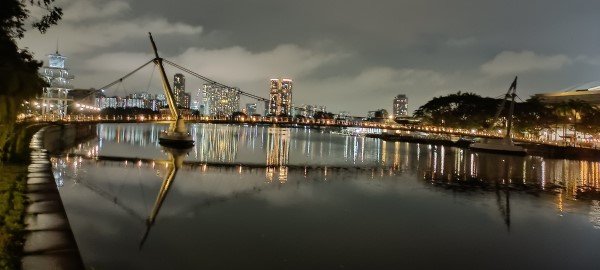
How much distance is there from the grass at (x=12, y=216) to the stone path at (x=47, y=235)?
0.52 feet

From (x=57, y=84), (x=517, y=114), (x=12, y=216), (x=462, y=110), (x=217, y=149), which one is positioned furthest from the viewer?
(x=57, y=84)

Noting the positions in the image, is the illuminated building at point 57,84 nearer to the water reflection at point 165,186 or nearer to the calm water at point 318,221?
the water reflection at point 165,186

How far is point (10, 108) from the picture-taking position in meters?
16.1

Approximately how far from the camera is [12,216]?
12.7 metres

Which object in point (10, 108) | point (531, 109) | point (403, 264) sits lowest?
point (403, 264)

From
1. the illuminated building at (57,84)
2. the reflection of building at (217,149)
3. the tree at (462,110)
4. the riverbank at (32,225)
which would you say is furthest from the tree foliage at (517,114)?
the illuminated building at (57,84)

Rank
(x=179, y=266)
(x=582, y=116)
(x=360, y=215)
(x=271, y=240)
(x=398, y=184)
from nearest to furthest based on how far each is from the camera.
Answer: (x=179, y=266) → (x=271, y=240) → (x=360, y=215) → (x=398, y=184) → (x=582, y=116)

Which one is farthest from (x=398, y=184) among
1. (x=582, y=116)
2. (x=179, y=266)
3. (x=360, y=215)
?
(x=582, y=116)

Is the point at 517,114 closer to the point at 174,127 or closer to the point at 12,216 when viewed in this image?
the point at 174,127

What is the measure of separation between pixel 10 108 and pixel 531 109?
99.7 metres

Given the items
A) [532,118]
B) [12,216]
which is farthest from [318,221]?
[532,118]

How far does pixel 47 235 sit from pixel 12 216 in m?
1.94

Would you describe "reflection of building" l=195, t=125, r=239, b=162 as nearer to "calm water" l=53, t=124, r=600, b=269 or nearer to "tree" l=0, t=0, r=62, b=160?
"calm water" l=53, t=124, r=600, b=269

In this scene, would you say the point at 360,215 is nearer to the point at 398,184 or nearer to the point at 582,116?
the point at 398,184
